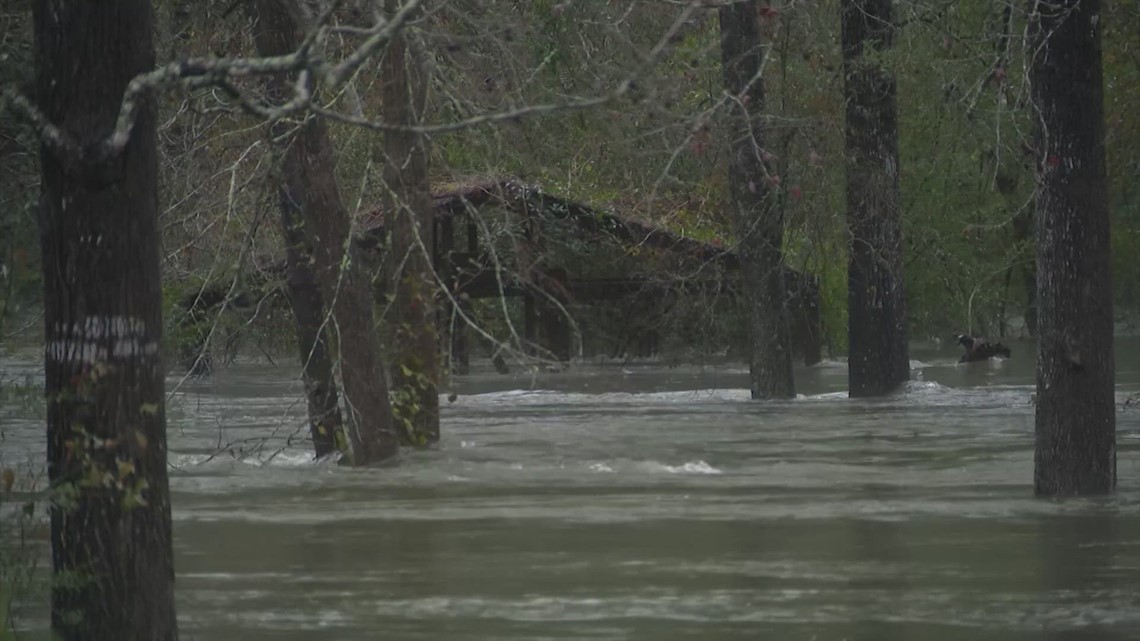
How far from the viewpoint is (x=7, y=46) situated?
9156 mm

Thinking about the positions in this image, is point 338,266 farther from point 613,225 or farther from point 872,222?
point 613,225

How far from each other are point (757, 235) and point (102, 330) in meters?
21.0

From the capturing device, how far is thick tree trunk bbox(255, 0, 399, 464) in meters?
16.8

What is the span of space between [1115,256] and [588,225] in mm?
18366

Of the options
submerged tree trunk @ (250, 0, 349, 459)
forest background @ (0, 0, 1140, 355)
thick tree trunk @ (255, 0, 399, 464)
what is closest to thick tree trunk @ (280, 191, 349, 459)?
submerged tree trunk @ (250, 0, 349, 459)

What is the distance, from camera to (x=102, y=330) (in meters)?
7.23

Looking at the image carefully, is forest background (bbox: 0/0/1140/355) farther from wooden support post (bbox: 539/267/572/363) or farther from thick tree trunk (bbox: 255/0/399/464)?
wooden support post (bbox: 539/267/572/363)

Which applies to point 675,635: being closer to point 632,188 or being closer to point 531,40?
point 531,40

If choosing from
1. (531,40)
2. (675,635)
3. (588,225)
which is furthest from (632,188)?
(675,635)

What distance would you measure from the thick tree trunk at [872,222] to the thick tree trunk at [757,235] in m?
1.22

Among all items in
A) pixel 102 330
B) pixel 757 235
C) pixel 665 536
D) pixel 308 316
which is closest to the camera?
pixel 102 330

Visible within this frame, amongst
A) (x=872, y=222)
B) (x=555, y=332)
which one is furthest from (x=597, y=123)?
(x=555, y=332)

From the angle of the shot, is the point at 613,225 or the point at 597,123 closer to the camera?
the point at 597,123

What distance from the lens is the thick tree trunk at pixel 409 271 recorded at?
1769 centimetres
